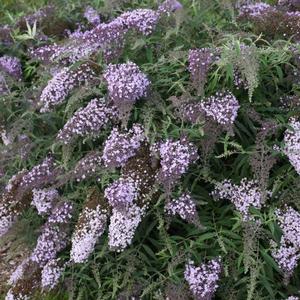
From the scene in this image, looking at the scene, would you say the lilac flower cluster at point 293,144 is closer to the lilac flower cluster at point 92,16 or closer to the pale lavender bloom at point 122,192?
the pale lavender bloom at point 122,192

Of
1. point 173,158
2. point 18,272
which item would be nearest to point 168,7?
point 173,158

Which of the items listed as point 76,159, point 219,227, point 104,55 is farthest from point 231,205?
point 104,55

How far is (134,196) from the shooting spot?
139 inches

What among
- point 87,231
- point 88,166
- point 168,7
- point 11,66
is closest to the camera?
point 87,231

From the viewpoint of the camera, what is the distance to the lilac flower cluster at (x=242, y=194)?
3.57m

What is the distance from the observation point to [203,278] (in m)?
3.45

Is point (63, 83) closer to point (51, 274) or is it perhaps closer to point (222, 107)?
point (222, 107)

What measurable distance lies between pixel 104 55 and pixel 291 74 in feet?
4.53

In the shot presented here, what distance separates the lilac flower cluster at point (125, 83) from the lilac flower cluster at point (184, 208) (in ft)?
2.39

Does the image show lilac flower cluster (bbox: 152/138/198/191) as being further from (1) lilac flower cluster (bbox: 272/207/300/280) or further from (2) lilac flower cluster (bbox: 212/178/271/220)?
(1) lilac flower cluster (bbox: 272/207/300/280)

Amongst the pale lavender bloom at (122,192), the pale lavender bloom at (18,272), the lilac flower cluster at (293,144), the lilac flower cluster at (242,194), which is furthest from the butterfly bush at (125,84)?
the pale lavender bloom at (18,272)

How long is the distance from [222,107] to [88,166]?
0.98 m

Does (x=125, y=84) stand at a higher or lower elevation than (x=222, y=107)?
higher

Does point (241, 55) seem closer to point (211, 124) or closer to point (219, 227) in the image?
point (211, 124)
